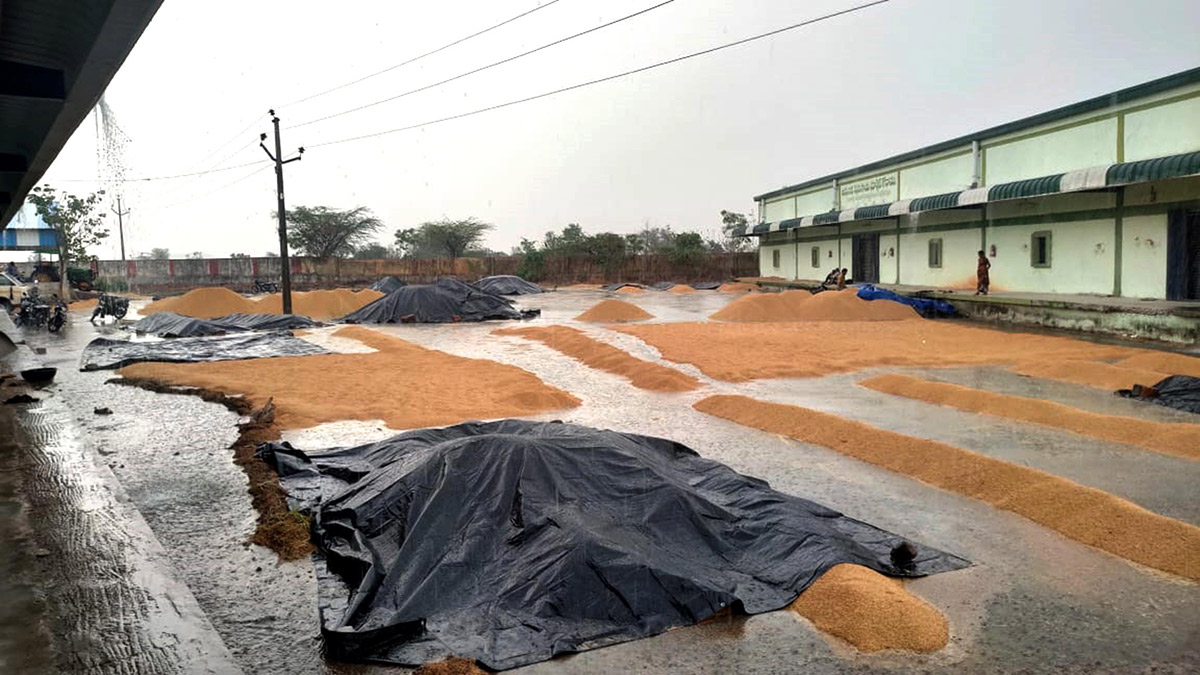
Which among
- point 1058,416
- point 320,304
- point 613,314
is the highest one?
point 320,304

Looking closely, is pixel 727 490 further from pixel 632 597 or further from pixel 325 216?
pixel 325 216

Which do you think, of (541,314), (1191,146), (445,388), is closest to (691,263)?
(541,314)

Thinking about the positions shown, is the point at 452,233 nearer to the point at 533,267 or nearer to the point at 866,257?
the point at 533,267

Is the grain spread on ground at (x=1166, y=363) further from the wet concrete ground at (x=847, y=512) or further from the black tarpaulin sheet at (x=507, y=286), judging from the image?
the black tarpaulin sheet at (x=507, y=286)

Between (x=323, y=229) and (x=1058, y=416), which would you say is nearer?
(x=1058, y=416)

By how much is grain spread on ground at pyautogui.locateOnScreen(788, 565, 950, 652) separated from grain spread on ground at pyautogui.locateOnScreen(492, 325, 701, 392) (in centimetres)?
756

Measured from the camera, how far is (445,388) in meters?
12.3

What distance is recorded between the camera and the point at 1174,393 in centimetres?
1003

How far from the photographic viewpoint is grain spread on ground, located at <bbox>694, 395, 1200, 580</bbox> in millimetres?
5082

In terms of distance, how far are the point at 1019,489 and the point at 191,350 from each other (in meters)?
17.0

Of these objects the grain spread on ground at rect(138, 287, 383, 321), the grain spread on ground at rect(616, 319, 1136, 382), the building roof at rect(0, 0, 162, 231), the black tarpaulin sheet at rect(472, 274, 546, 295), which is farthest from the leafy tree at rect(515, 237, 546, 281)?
the building roof at rect(0, 0, 162, 231)

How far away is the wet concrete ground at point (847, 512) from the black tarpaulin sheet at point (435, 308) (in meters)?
14.9

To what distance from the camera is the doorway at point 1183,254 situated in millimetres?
17062

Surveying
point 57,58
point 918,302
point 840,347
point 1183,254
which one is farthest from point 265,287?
point 1183,254
